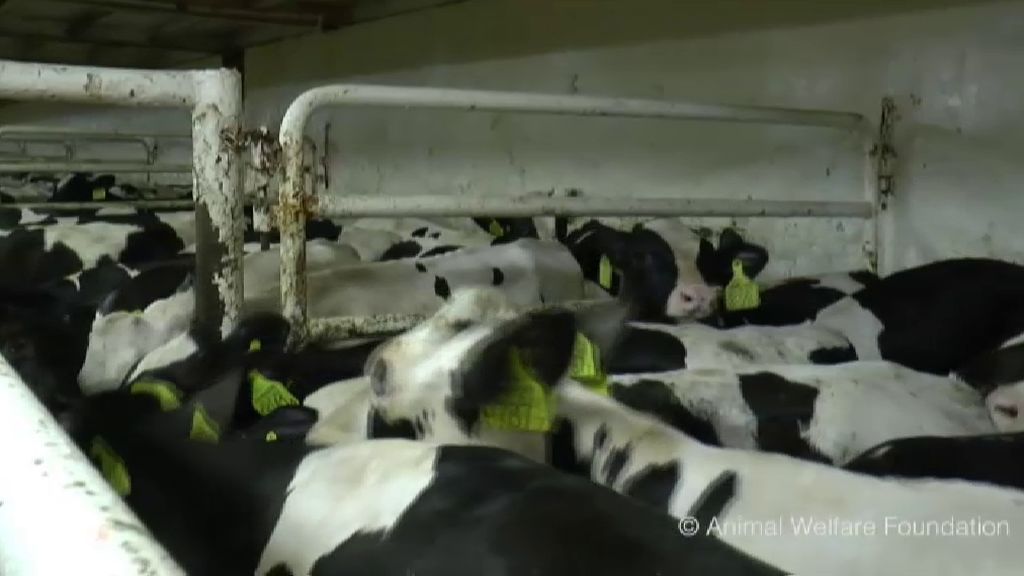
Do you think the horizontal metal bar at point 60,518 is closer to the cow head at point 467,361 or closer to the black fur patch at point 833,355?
the cow head at point 467,361

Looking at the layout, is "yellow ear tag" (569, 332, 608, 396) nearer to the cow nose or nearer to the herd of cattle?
the herd of cattle

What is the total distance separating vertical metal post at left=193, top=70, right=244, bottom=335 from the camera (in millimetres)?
2205

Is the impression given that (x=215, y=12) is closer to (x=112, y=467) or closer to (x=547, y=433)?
(x=547, y=433)

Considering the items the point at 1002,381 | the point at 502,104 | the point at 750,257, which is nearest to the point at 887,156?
the point at 750,257

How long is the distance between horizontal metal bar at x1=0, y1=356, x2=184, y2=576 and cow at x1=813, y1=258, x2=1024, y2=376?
281 centimetres

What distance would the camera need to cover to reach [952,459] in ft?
5.88

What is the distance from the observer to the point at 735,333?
2908 millimetres

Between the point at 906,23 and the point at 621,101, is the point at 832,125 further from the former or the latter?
the point at 621,101

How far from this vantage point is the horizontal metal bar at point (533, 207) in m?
2.40

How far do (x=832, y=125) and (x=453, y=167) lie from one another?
319cm

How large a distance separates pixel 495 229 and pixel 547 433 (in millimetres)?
3779

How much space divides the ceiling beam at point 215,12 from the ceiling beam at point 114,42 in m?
1.08

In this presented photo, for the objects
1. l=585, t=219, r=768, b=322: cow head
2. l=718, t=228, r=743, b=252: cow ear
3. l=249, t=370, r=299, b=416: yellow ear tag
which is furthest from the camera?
l=718, t=228, r=743, b=252: cow ear

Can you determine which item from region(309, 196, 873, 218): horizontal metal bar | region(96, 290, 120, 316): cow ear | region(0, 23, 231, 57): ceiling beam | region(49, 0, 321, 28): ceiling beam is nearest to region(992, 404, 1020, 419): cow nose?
region(309, 196, 873, 218): horizontal metal bar
